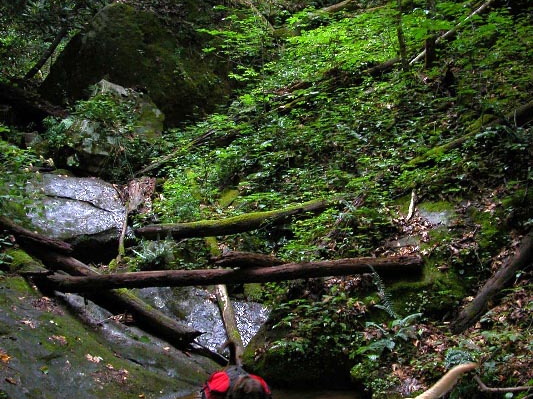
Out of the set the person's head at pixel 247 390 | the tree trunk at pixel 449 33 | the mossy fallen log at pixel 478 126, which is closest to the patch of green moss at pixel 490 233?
the mossy fallen log at pixel 478 126

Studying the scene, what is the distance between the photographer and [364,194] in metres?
7.70

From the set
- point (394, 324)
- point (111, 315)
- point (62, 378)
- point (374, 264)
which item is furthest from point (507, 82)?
point (62, 378)

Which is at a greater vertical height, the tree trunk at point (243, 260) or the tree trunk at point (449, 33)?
the tree trunk at point (449, 33)

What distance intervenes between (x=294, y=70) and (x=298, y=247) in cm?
773

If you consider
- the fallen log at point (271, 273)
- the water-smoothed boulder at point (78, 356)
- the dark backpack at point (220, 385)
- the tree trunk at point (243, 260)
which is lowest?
the water-smoothed boulder at point (78, 356)

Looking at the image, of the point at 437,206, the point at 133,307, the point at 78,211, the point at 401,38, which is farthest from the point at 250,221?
the point at 401,38

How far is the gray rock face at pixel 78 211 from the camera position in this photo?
8.98 metres

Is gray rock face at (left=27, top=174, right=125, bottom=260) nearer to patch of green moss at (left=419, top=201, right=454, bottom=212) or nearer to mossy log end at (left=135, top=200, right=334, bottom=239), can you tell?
mossy log end at (left=135, top=200, right=334, bottom=239)

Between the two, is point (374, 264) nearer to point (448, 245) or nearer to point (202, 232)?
point (448, 245)

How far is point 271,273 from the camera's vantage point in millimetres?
5996

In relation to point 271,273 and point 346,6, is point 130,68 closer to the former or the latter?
point 346,6

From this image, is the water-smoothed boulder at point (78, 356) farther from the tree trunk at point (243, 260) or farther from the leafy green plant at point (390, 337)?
the leafy green plant at point (390, 337)

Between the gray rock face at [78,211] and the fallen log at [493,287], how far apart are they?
6.50 metres

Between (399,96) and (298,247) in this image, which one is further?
(399,96)
